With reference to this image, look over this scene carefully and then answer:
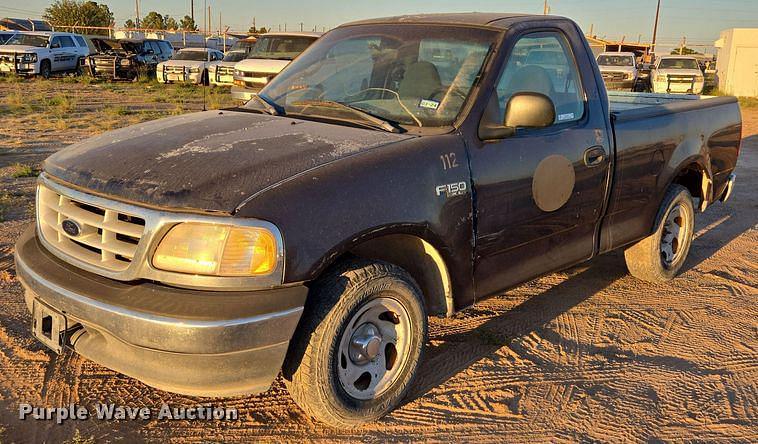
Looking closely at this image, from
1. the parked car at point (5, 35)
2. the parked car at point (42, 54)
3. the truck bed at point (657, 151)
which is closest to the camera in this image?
the truck bed at point (657, 151)

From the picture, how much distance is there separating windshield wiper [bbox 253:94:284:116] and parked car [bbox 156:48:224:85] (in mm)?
19107

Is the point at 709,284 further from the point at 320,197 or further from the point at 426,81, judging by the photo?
the point at 320,197

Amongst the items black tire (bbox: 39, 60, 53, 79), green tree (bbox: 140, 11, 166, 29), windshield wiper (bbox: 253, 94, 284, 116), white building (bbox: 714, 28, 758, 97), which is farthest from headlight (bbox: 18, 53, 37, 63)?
green tree (bbox: 140, 11, 166, 29)

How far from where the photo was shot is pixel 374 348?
3219 mm

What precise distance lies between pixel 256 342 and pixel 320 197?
0.66 meters

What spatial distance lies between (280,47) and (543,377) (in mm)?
14089

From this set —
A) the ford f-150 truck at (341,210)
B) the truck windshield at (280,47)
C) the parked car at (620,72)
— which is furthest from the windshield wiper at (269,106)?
the parked car at (620,72)

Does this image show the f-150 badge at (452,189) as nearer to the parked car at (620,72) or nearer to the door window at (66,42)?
the parked car at (620,72)

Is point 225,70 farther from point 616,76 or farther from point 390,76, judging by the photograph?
point 390,76

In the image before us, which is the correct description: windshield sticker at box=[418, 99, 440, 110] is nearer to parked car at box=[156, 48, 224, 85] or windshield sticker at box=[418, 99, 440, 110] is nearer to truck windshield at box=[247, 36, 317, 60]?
truck windshield at box=[247, 36, 317, 60]

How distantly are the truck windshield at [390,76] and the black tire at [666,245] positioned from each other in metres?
2.30

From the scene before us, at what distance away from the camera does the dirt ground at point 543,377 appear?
10.7 ft

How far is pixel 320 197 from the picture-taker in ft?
9.45

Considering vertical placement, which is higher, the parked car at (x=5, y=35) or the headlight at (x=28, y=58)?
the parked car at (x=5, y=35)
